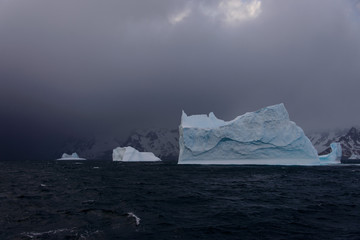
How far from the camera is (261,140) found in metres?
43.4

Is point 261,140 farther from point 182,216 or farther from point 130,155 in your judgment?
point 130,155

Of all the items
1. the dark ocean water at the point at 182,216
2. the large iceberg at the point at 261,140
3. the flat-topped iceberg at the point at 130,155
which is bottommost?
the dark ocean water at the point at 182,216

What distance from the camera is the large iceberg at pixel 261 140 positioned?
143 feet

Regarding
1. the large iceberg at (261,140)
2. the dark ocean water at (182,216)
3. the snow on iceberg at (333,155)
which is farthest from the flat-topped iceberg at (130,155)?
the dark ocean water at (182,216)

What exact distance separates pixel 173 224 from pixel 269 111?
128 feet

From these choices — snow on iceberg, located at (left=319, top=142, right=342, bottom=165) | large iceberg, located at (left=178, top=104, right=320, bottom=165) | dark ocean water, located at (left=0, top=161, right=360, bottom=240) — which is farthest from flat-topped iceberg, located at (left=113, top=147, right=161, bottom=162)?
dark ocean water, located at (left=0, top=161, right=360, bottom=240)

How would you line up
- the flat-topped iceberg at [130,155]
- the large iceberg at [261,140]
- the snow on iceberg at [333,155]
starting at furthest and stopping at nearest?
1. the flat-topped iceberg at [130,155]
2. the snow on iceberg at [333,155]
3. the large iceberg at [261,140]

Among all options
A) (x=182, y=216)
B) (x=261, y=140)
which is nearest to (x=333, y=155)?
(x=261, y=140)

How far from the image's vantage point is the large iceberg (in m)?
43.7

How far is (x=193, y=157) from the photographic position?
4941cm

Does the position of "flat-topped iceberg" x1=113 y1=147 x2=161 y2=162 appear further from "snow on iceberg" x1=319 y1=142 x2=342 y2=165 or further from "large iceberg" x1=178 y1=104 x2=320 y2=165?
"snow on iceberg" x1=319 y1=142 x2=342 y2=165

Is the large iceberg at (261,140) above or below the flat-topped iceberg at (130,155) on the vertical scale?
above

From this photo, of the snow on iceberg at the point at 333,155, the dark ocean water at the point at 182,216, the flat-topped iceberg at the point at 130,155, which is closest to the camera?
the dark ocean water at the point at 182,216

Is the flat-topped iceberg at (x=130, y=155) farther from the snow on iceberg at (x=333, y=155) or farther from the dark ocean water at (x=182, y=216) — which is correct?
the dark ocean water at (x=182, y=216)
